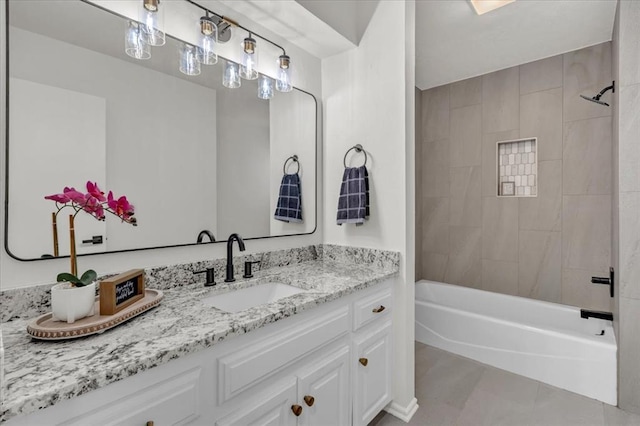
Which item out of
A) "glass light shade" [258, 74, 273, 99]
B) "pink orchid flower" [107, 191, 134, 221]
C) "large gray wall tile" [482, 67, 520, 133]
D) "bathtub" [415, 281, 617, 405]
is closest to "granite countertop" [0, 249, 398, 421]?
"pink orchid flower" [107, 191, 134, 221]

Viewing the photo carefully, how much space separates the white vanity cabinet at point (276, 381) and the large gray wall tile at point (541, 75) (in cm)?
248

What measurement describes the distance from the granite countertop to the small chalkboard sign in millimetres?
66

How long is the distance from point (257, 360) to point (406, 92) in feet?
5.25

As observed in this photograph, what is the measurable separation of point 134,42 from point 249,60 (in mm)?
575

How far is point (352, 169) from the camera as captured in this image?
1990 mm

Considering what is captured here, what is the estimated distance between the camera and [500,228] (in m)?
3.07

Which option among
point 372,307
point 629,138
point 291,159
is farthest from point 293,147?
point 629,138

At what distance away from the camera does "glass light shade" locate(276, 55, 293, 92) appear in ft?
6.14

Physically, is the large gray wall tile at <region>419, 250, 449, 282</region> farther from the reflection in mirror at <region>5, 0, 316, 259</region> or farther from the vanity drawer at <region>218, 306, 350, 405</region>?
the vanity drawer at <region>218, 306, 350, 405</region>

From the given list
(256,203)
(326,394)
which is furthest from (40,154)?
(326,394)

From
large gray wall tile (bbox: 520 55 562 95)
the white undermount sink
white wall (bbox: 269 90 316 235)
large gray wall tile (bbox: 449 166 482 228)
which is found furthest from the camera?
large gray wall tile (bbox: 449 166 482 228)

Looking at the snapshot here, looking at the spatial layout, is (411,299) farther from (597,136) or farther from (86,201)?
(597,136)

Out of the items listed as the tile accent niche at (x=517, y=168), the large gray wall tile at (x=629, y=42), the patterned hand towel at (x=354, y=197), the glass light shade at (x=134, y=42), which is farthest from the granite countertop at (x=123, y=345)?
the tile accent niche at (x=517, y=168)

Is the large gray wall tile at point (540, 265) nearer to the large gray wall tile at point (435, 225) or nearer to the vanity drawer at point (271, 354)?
the large gray wall tile at point (435, 225)
